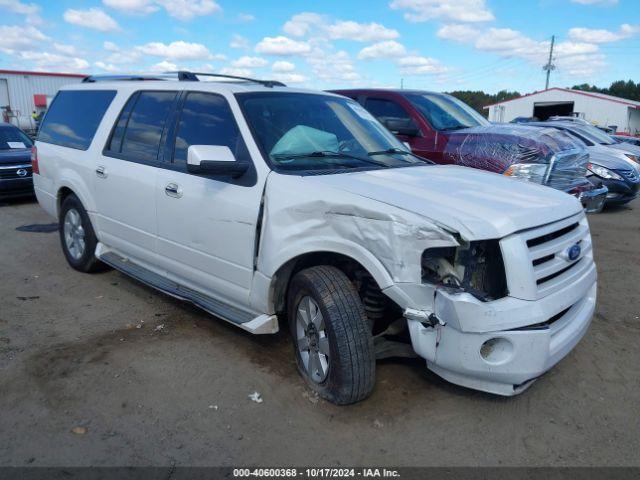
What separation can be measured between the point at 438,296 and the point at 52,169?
4652 millimetres

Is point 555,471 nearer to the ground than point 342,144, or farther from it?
nearer to the ground

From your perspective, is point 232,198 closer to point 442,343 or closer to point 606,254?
point 442,343

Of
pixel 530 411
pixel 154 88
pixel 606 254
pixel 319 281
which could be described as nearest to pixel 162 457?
pixel 319 281

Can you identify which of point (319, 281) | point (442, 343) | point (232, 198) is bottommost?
point (442, 343)

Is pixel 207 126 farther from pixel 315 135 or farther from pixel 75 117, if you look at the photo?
pixel 75 117

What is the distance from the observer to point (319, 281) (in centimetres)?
317

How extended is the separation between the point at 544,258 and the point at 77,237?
461 cm

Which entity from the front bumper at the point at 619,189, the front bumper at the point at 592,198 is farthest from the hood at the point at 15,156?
the front bumper at the point at 619,189

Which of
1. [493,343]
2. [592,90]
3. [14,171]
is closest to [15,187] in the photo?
[14,171]

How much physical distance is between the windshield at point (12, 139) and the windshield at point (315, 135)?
860 cm

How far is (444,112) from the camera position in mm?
7840

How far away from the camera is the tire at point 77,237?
5371 millimetres

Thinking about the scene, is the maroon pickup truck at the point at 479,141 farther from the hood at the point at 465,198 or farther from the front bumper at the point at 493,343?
the front bumper at the point at 493,343

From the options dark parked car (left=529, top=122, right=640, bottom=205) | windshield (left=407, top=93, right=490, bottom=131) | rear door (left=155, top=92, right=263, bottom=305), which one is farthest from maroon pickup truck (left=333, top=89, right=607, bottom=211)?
rear door (left=155, top=92, right=263, bottom=305)
